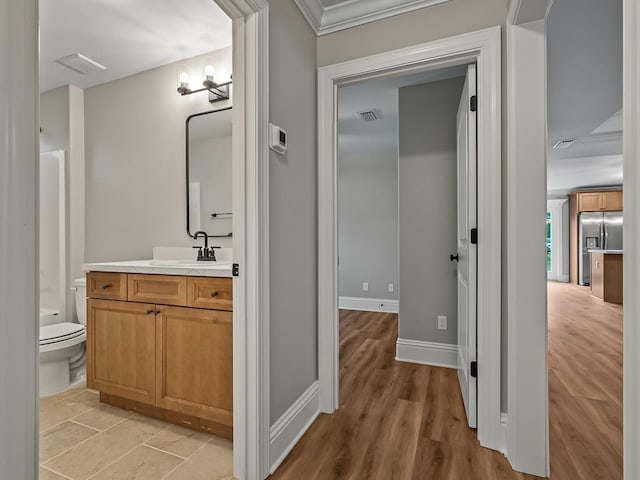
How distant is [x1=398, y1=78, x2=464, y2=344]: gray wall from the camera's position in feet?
9.06

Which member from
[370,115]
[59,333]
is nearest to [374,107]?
[370,115]

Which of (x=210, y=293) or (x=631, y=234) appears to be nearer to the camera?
(x=631, y=234)

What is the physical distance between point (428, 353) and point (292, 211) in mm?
1817

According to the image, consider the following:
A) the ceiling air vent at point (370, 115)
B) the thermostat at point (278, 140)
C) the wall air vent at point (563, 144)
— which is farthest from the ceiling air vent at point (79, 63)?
the wall air vent at point (563, 144)

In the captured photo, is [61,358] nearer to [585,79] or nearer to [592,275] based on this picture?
[585,79]

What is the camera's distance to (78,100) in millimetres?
3061

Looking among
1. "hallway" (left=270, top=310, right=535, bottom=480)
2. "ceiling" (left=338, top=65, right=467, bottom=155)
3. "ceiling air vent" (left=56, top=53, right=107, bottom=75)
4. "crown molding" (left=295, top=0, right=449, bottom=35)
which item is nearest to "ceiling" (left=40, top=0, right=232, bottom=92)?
"ceiling air vent" (left=56, top=53, right=107, bottom=75)

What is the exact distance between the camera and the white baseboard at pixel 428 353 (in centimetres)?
274

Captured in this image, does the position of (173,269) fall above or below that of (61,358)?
above

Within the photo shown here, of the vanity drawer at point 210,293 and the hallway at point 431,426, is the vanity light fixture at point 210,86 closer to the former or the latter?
the vanity drawer at point 210,293

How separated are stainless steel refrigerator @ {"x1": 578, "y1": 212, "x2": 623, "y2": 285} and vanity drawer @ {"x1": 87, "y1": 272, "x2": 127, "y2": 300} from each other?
8887 mm

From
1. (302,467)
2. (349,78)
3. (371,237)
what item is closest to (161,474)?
(302,467)

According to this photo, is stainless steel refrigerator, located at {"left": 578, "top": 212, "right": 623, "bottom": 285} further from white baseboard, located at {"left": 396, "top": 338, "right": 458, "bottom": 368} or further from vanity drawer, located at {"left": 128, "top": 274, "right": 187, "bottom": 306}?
vanity drawer, located at {"left": 128, "top": 274, "right": 187, "bottom": 306}

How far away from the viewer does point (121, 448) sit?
1.70 metres
